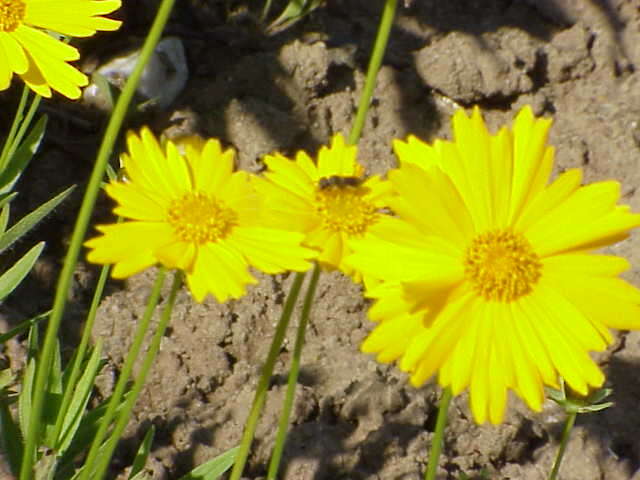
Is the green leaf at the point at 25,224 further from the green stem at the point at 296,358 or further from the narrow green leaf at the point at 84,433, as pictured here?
the green stem at the point at 296,358

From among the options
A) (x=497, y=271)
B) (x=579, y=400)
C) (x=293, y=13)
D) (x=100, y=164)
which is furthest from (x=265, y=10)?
(x=100, y=164)

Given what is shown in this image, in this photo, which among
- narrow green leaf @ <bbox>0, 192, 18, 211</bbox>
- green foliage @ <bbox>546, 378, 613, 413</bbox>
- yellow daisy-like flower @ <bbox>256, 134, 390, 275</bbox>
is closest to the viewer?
yellow daisy-like flower @ <bbox>256, 134, 390, 275</bbox>

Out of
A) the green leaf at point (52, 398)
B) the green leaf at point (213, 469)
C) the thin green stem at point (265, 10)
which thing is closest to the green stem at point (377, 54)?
the green leaf at point (213, 469)

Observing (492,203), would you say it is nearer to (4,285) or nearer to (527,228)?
(527,228)

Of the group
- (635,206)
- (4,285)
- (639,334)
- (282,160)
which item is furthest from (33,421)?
(635,206)

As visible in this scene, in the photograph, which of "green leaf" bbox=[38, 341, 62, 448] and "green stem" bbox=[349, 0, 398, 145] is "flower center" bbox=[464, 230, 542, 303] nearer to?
"green stem" bbox=[349, 0, 398, 145]

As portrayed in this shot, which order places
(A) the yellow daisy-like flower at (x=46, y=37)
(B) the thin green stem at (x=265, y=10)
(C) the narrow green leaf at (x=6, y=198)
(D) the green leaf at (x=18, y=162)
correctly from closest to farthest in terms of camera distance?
(A) the yellow daisy-like flower at (x=46, y=37) < (C) the narrow green leaf at (x=6, y=198) < (D) the green leaf at (x=18, y=162) < (B) the thin green stem at (x=265, y=10)

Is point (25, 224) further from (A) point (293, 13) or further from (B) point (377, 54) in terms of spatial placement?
(A) point (293, 13)

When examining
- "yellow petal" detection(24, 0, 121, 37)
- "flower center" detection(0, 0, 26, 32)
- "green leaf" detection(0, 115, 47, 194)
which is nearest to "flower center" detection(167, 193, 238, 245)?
"yellow petal" detection(24, 0, 121, 37)
